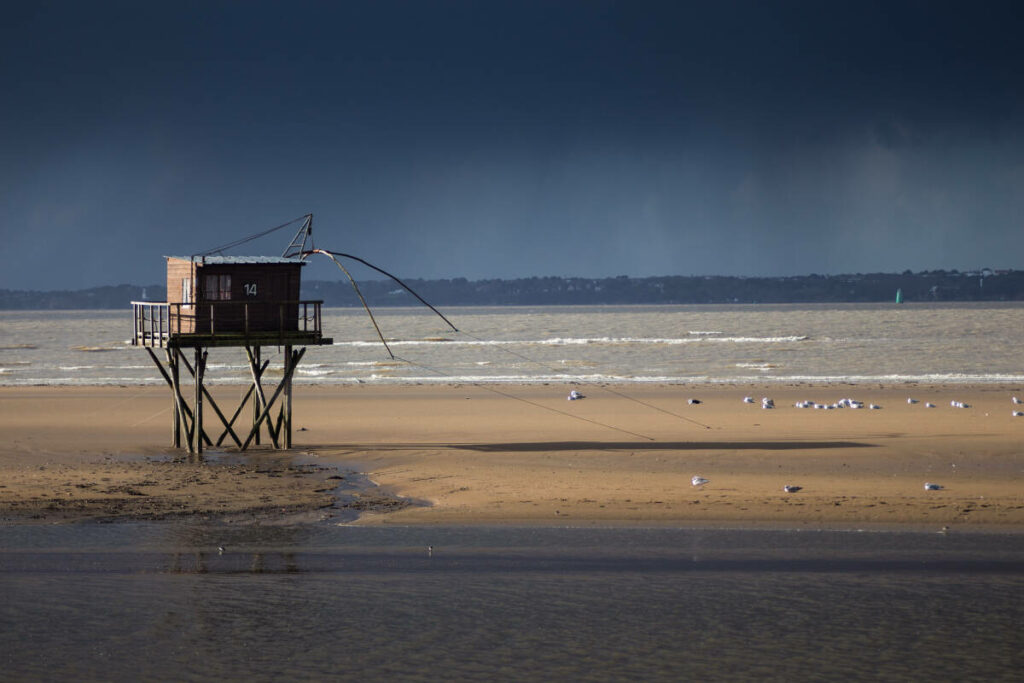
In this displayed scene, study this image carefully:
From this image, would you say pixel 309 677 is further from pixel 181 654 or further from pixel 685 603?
pixel 685 603

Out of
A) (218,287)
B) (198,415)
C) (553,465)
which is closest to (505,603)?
(553,465)

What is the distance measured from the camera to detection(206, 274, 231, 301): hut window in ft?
91.7

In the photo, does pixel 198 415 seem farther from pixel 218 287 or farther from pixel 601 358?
pixel 601 358

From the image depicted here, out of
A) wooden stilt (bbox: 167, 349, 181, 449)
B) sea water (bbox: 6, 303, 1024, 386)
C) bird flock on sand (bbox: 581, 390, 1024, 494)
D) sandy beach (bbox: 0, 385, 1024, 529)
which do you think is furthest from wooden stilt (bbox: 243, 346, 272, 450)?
bird flock on sand (bbox: 581, 390, 1024, 494)

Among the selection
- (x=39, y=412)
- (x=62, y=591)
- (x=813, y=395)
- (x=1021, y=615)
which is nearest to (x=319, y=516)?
(x=62, y=591)

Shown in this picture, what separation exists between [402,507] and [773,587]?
7606mm

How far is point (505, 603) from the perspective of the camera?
1513 centimetres

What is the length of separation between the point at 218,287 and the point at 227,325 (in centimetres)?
93

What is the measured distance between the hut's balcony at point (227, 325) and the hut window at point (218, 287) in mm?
234

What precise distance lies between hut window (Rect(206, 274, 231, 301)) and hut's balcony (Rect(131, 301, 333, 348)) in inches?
9.2

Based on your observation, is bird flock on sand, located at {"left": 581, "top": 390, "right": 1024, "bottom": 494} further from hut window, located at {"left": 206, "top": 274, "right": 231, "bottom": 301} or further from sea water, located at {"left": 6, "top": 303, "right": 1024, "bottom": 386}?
hut window, located at {"left": 206, "top": 274, "right": 231, "bottom": 301}

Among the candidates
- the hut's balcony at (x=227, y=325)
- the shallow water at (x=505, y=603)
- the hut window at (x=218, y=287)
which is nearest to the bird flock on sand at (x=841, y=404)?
the hut's balcony at (x=227, y=325)

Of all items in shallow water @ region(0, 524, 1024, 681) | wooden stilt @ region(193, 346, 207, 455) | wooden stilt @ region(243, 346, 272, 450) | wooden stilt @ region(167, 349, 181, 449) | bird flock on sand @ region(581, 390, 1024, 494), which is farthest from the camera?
bird flock on sand @ region(581, 390, 1024, 494)

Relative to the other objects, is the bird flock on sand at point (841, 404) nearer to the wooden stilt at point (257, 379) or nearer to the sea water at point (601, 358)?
the sea water at point (601, 358)
